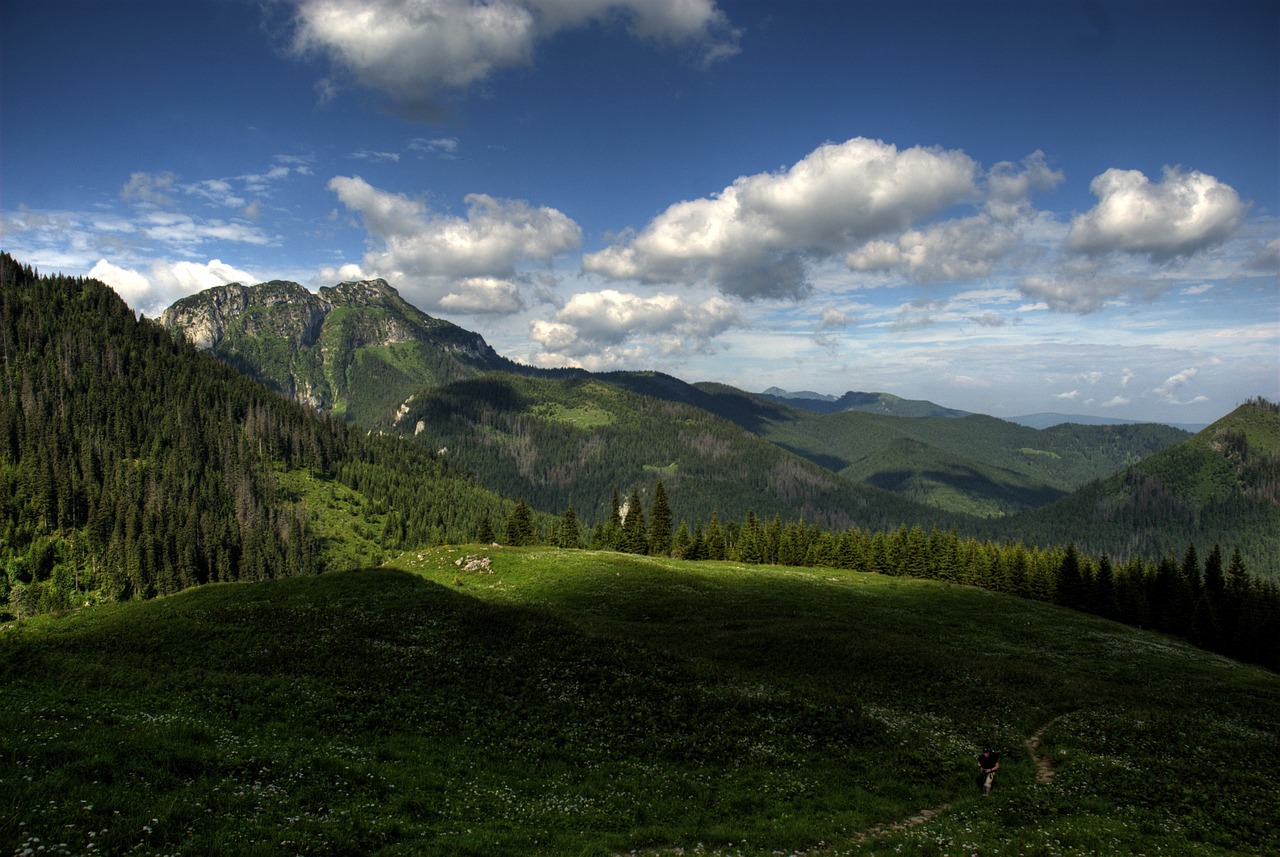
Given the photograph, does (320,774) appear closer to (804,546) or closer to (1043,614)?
(1043,614)

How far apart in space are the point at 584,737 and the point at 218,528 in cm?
15879

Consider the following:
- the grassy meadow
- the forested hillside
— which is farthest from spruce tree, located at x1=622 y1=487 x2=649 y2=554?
the grassy meadow

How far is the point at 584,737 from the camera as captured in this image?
991 inches

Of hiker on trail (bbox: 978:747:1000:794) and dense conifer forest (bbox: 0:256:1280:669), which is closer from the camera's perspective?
hiker on trail (bbox: 978:747:1000:794)

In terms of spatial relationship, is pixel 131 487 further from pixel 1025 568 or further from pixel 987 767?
pixel 1025 568

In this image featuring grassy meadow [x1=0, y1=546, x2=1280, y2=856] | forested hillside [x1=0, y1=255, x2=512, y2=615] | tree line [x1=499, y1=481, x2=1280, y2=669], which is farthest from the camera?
forested hillside [x1=0, y1=255, x2=512, y2=615]

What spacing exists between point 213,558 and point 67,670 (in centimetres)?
14185

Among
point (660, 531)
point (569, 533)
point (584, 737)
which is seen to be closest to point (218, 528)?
point (569, 533)

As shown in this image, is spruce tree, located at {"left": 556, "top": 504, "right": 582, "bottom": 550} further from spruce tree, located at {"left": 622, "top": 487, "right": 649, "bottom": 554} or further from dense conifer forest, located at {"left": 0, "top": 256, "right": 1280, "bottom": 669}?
spruce tree, located at {"left": 622, "top": 487, "right": 649, "bottom": 554}

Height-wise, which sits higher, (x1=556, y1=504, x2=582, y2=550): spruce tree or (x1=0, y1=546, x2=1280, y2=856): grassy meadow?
(x1=0, y1=546, x2=1280, y2=856): grassy meadow

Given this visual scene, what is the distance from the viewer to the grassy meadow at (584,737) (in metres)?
14.4

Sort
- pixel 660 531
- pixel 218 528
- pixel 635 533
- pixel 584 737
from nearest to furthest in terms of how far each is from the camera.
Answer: pixel 584 737, pixel 635 533, pixel 660 531, pixel 218 528

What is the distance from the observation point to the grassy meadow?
14.4 metres

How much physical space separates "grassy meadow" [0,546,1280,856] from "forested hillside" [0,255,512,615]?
10611 cm
